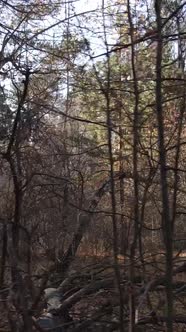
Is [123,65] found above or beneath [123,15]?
beneath

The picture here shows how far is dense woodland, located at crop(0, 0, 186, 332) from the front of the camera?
3.47 meters

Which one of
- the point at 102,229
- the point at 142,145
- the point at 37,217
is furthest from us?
the point at 102,229

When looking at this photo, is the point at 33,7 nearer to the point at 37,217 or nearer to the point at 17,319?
the point at 37,217

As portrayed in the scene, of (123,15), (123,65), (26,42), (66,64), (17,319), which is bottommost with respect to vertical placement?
(17,319)

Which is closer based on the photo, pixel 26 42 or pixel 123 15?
pixel 123 15

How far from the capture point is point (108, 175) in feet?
21.1

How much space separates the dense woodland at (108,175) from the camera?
11.4 feet

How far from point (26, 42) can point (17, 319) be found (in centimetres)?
456

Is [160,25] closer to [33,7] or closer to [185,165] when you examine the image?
[185,165]

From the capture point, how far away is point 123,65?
4.18 m

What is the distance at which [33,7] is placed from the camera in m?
8.27

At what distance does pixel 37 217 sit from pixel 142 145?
4.70 meters

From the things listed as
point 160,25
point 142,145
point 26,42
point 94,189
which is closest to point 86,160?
point 94,189

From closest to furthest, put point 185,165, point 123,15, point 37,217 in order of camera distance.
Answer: point 123,15, point 185,165, point 37,217
